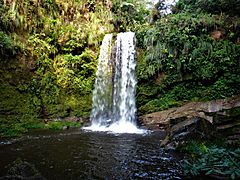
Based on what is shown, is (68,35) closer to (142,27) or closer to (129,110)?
(142,27)

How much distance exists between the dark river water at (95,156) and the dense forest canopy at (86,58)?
3.05 metres

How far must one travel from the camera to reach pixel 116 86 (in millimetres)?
12344

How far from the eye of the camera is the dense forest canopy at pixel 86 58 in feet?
36.8

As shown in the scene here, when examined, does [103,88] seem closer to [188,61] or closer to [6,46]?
[188,61]

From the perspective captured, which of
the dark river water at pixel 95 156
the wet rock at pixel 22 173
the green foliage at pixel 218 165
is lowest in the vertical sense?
the dark river water at pixel 95 156

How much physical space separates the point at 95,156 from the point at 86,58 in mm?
8180

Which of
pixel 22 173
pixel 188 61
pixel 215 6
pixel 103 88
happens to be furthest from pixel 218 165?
pixel 215 6

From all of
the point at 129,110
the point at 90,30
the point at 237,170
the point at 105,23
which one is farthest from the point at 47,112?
the point at 237,170

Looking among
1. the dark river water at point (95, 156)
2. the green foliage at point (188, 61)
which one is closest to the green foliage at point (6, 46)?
the dark river water at point (95, 156)

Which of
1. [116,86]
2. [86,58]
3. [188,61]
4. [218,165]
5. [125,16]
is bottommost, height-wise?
[116,86]

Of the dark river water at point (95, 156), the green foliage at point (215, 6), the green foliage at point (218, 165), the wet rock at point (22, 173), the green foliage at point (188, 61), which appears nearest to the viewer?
the green foliage at point (218, 165)

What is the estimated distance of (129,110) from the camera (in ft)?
38.0

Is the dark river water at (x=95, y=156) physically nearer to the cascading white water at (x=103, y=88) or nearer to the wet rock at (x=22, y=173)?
the wet rock at (x=22, y=173)

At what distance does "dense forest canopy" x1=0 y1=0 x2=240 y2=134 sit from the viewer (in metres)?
11.2
